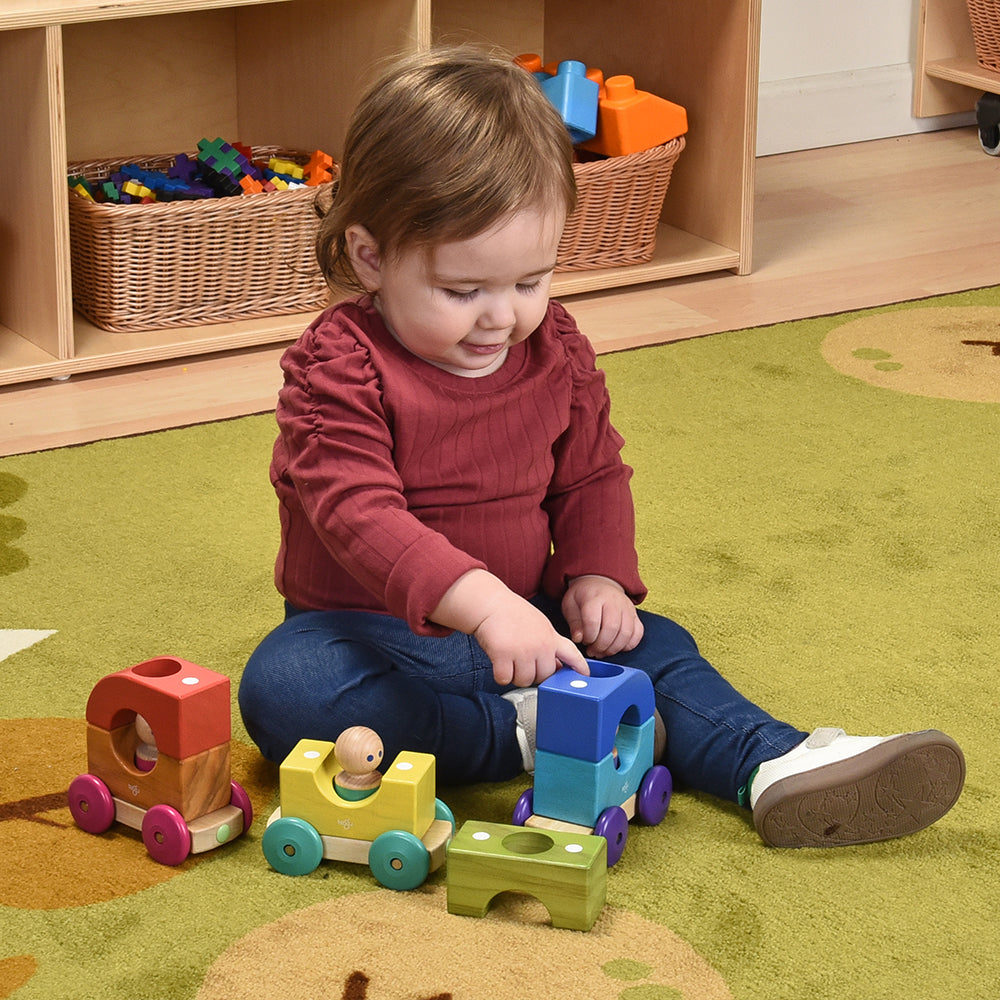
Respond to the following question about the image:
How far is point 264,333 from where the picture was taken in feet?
6.05

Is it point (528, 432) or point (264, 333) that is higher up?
point (528, 432)

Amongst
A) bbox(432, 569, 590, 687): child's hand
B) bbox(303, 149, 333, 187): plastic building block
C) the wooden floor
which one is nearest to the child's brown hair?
bbox(432, 569, 590, 687): child's hand

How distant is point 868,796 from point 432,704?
27 centimetres

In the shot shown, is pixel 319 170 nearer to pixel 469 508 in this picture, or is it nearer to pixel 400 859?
pixel 469 508

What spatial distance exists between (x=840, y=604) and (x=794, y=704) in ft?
0.57

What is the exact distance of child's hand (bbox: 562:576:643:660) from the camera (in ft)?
3.33

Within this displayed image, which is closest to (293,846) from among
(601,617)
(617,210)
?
(601,617)

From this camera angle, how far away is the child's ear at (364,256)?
946 mm

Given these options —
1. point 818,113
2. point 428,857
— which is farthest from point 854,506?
point 818,113

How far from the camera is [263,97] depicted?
212 centimetres

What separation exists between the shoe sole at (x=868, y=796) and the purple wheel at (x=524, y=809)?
0.14 meters

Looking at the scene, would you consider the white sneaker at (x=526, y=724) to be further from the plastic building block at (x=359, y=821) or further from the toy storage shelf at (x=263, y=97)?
the toy storage shelf at (x=263, y=97)

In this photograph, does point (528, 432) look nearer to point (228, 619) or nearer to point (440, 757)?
point (440, 757)

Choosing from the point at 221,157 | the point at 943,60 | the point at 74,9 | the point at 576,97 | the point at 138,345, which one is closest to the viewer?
the point at 74,9
